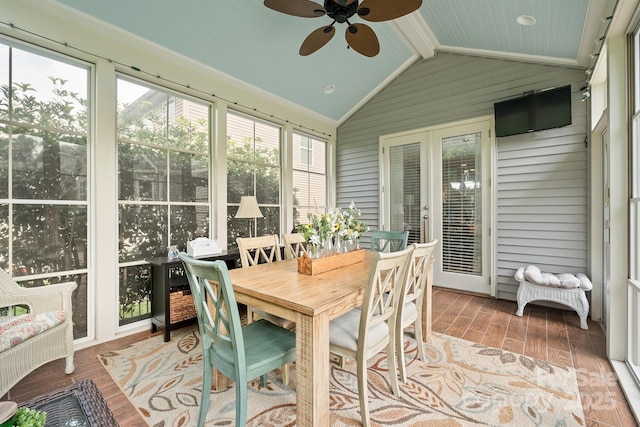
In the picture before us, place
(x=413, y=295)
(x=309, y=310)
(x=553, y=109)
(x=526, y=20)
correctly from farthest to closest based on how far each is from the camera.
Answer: (x=553, y=109) < (x=526, y=20) < (x=413, y=295) < (x=309, y=310)

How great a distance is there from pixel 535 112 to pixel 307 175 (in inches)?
132

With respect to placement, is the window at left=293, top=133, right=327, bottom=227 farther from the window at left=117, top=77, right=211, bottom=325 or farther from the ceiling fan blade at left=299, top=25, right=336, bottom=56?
the ceiling fan blade at left=299, top=25, right=336, bottom=56

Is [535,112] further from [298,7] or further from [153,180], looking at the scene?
[153,180]

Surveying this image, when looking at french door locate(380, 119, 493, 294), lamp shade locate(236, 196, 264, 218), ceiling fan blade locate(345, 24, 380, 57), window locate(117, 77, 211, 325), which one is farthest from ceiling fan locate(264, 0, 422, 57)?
french door locate(380, 119, 493, 294)

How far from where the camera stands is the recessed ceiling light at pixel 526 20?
298 centimetres

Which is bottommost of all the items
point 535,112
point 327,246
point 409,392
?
point 409,392

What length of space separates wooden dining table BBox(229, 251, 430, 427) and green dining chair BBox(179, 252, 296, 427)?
7.6 inches

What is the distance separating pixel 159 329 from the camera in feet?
10.0

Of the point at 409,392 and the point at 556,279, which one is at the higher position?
the point at 556,279

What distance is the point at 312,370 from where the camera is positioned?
1.45 m

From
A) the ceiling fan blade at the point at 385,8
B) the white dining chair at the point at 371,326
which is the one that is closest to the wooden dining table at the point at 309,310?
the white dining chair at the point at 371,326

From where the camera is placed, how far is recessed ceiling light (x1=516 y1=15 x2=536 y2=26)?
2.98 metres

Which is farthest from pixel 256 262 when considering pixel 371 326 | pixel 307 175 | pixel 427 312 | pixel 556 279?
pixel 556 279

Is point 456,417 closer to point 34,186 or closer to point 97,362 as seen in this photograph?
point 97,362
